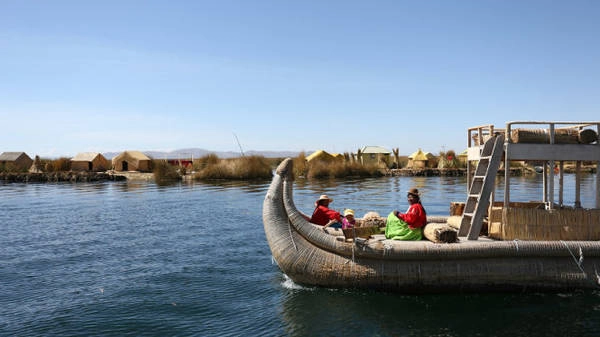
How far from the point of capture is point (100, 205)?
28234 millimetres

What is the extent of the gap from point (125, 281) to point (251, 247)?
4.68 meters

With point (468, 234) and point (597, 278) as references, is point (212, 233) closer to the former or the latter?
point (468, 234)

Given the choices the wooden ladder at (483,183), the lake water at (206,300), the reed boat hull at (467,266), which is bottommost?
the lake water at (206,300)

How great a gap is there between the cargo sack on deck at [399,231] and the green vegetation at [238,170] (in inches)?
1624

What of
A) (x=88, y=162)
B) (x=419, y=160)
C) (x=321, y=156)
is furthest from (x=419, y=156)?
(x=88, y=162)

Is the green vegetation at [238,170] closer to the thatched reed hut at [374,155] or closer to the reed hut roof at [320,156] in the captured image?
the reed hut roof at [320,156]

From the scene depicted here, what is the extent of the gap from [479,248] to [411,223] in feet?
4.80

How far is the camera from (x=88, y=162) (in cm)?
6631

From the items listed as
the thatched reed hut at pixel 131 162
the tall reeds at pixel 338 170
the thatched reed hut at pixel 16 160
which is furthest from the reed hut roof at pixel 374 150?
the thatched reed hut at pixel 16 160

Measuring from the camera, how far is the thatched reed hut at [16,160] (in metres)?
68.9

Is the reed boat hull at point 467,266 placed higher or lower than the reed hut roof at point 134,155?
lower

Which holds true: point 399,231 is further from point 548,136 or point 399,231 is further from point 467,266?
point 548,136

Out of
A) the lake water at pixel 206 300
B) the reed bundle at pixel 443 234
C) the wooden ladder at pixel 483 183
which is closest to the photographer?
the lake water at pixel 206 300

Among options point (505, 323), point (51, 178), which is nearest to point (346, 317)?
point (505, 323)
